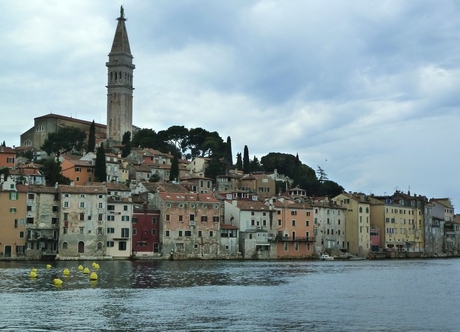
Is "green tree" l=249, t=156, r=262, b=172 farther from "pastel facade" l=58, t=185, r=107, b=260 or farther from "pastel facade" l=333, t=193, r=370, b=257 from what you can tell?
"pastel facade" l=58, t=185, r=107, b=260

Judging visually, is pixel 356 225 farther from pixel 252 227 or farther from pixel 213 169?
pixel 213 169

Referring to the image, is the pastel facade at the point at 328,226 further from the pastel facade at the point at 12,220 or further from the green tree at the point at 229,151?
the pastel facade at the point at 12,220

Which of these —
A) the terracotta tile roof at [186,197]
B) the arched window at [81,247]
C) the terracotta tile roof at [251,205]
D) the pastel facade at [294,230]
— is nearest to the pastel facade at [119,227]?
the arched window at [81,247]

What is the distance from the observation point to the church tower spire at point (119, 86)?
449ft

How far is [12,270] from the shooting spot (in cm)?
5762

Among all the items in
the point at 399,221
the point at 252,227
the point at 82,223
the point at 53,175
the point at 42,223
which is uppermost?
the point at 53,175

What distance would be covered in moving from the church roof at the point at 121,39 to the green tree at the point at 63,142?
22.7 m

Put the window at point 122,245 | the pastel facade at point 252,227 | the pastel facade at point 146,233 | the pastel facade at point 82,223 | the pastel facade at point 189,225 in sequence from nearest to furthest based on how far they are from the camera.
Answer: the pastel facade at point 82,223, the window at point 122,245, the pastel facade at point 146,233, the pastel facade at point 189,225, the pastel facade at point 252,227

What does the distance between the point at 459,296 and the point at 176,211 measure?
138 ft

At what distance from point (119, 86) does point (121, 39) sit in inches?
353

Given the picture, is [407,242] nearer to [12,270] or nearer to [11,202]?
[11,202]

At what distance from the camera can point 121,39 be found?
452 ft

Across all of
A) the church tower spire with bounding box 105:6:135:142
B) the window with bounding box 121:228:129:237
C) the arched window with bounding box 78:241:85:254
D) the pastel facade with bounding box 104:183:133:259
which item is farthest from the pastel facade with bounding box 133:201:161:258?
the church tower spire with bounding box 105:6:135:142

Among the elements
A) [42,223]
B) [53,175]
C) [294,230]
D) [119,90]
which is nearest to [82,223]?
[42,223]
